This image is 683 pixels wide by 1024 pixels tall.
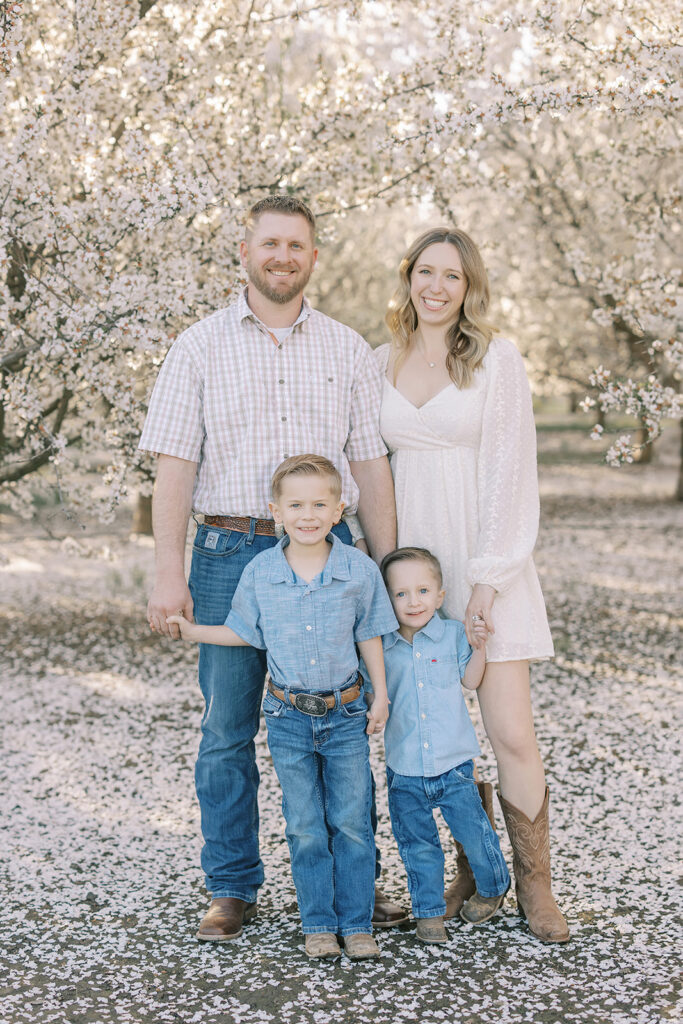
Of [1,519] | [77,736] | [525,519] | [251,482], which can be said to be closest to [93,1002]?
[251,482]

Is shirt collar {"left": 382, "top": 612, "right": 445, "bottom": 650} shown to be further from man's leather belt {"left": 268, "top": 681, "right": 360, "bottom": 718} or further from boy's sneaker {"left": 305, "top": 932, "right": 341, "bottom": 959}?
boy's sneaker {"left": 305, "top": 932, "right": 341, "bottom": 959}

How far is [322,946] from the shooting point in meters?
2.98

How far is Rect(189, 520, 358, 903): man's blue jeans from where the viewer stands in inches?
125

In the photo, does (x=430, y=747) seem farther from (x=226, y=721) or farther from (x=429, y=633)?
(x=226, y=721)

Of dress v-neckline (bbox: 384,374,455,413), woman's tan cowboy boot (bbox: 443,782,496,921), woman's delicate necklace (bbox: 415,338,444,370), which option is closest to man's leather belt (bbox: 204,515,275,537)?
dress v-neckline (bbox: 384,374,455,413)

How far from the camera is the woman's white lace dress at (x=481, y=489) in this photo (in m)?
3.15

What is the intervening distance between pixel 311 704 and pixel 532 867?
0.89 m

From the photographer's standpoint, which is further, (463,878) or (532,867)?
(463,878)

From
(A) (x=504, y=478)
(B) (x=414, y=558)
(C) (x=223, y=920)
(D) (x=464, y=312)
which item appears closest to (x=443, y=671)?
(B) (x=414, y=558)

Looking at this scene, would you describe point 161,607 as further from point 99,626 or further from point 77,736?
point 99,626

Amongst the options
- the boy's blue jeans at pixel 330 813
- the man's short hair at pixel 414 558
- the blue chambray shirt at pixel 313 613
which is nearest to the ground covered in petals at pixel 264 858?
the boy's blue jeans at pixel 330 813

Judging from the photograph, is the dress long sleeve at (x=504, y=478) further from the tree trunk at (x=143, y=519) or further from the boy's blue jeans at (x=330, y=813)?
the tree trunk at (x=143, y=519)

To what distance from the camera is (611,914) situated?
3.28 meters

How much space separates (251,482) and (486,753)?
2.43m
